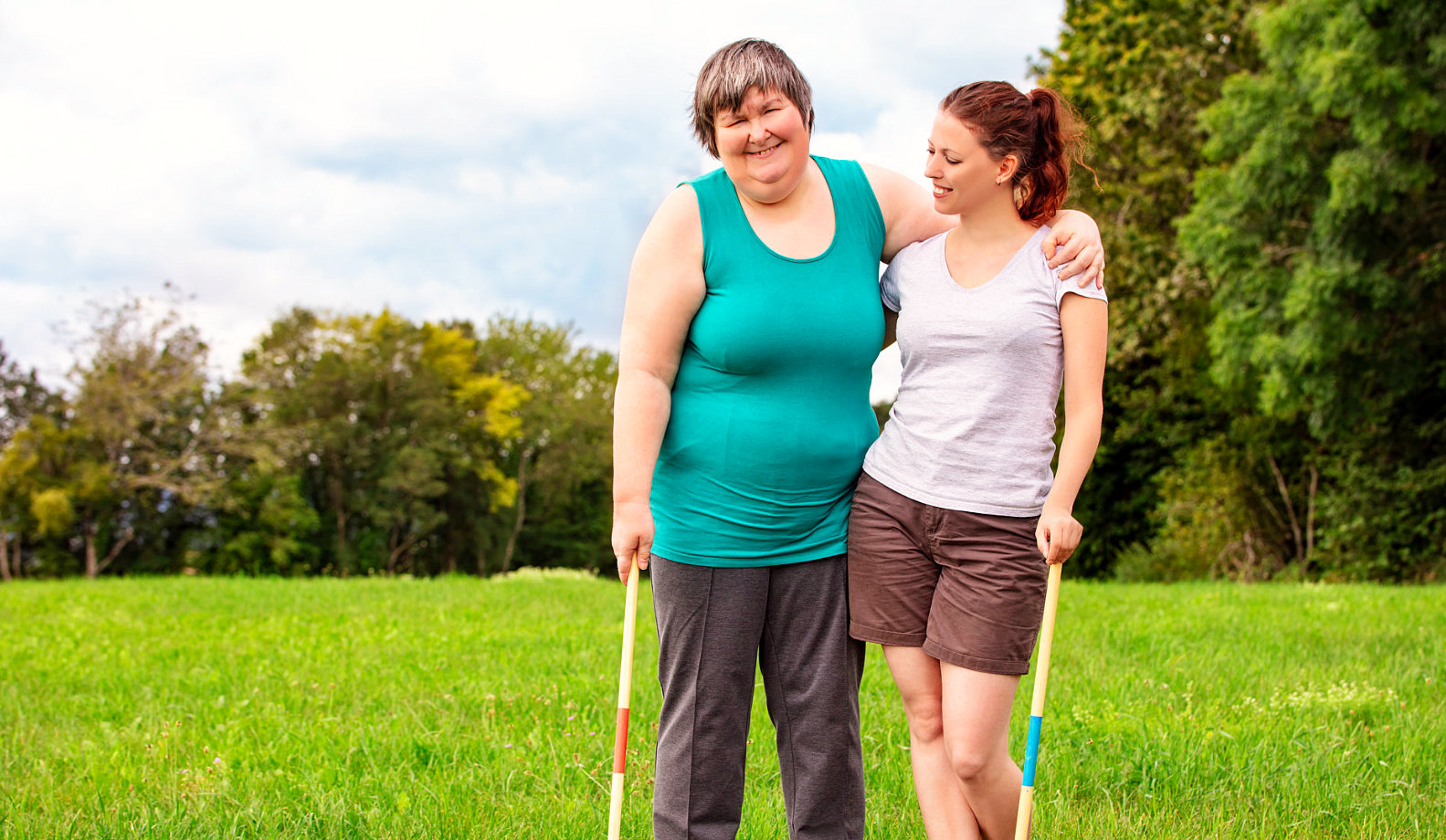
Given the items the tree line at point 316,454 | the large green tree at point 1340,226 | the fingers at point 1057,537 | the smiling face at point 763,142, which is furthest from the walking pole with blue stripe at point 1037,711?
the tree line at point 316,454

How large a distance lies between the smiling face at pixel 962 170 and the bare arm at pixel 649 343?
0.54 meters

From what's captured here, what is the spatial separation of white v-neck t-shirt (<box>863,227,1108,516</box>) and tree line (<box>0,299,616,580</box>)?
19.4 m

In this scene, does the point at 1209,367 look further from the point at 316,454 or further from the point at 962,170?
the point at 316,454

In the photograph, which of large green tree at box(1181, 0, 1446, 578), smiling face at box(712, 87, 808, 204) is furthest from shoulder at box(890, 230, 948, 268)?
large green tree at box(1181, 0, 1446, 578)

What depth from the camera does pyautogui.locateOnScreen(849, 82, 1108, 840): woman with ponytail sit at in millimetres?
2352

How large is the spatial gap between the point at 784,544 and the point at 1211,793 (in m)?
1.95

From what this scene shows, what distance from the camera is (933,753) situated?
8.27ft

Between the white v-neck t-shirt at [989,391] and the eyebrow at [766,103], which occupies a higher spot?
the eyebrow at [766,103]

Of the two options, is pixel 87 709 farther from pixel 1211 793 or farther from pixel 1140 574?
pixel 1140 574

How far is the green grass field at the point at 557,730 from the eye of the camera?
333 cm

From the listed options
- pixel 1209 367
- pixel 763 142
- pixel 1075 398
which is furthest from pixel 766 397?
pixel 1209 367

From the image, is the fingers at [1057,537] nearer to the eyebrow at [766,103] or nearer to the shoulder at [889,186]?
the shoulder at [889,186]

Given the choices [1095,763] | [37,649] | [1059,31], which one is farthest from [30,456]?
[1095,763]

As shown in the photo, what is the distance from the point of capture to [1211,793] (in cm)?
352
